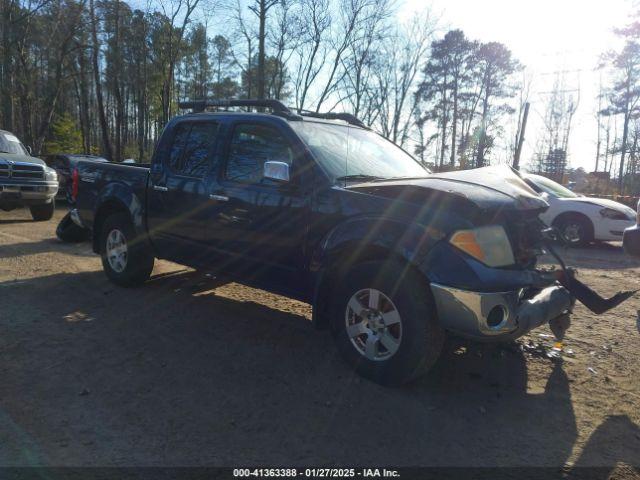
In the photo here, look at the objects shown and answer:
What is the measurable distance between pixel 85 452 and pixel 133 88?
1542 inches

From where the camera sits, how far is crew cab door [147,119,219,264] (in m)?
4.72

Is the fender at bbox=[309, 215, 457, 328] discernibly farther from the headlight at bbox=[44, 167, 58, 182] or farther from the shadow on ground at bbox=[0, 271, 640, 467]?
the headlight at bbox=[44, 167, 58, 182]

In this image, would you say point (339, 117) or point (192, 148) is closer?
point (192, 148)

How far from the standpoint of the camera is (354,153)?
4.33 meters

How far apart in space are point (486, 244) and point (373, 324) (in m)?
0.96

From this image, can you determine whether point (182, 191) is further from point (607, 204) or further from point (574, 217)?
point (607, 204)

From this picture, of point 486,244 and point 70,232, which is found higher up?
point 486,244

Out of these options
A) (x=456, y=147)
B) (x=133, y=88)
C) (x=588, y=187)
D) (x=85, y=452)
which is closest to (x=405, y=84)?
(x=456, y=147)

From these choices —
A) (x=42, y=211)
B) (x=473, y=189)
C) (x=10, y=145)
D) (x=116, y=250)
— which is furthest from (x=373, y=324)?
(x=10, y=145)

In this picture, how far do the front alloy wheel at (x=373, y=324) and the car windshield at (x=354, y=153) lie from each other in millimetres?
1025

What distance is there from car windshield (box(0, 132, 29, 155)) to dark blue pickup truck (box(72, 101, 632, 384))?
825 centimetres

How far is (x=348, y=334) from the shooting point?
139 inches

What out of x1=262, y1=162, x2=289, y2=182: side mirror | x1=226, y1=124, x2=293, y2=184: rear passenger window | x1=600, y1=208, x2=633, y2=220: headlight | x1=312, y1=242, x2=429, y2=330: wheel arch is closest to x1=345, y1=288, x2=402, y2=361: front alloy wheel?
x1=312, y1=242, x2=429, y2=330: wheel arch

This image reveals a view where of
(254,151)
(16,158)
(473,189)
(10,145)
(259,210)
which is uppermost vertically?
(10,145)
